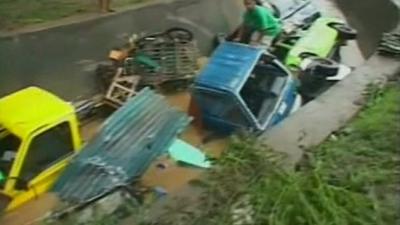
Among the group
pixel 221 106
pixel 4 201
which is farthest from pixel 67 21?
pixel 4 201

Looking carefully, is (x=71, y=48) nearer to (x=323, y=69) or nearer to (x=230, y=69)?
(x=230, y=69)

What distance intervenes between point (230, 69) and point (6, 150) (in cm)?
335

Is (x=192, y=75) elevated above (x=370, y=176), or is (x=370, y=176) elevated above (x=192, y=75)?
(x=370, y=176)

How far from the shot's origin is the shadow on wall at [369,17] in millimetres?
13367

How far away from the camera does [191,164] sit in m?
8.79

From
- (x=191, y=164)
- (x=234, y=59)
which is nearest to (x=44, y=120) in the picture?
(x=191, y=164)

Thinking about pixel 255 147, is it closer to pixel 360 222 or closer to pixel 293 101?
pixel 360 222

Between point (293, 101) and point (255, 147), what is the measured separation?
6017mm

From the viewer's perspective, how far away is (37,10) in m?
11.4

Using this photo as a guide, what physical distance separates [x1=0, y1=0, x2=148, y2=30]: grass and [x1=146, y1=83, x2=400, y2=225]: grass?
23.6ft

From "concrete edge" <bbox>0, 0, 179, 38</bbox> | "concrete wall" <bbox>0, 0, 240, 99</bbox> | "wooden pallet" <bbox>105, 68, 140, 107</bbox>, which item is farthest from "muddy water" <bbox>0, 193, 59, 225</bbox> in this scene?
"concrete edge" <bbox>0, 0, 179, 38</bbox>

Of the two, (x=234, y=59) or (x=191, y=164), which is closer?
(x=191, y=164)

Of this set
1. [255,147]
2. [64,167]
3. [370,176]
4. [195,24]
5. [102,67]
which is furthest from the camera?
[195,24]

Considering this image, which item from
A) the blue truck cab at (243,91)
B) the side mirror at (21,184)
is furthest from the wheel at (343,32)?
the side mirror at (21,184)
